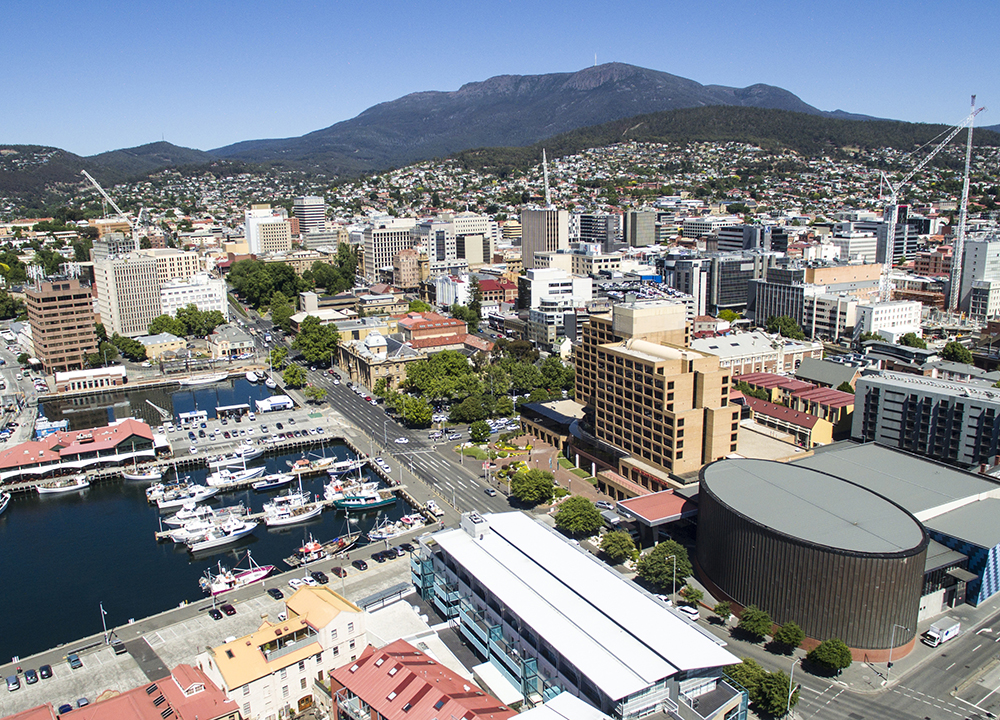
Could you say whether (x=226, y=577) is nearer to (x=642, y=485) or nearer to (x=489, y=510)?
(x=489, y=510)

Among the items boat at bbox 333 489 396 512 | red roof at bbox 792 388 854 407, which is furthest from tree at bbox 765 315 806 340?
boat at bbox 333 489 396 512

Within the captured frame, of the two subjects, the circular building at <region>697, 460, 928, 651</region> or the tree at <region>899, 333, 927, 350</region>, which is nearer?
the circular building at <region>697, 460, 928, 651</region>

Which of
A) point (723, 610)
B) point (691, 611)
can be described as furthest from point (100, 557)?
point (723, 610)

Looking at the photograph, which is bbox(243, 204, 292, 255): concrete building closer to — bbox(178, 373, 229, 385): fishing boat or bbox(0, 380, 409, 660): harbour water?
bbox(178, 373, 229, 385): fishing boat

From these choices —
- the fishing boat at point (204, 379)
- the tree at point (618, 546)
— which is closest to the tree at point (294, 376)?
the fishing boat at point (204, 379)

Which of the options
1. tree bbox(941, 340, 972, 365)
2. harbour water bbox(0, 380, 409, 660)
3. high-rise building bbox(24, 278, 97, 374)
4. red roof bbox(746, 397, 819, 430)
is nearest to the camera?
harbour water bbox(0, 380, 409, 660)

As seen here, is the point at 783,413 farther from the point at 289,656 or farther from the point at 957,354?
the point at 289,656

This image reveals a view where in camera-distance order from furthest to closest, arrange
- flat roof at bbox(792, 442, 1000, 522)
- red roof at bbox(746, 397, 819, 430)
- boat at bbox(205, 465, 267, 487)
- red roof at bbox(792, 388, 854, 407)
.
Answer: red roof at bbox(792, 388, 854, 407), red roof at bbox(746, 397, 819, 430), boat at bbox(205, 465, 267, 487), flat roof at bbox(792, 442, 1000, 522)

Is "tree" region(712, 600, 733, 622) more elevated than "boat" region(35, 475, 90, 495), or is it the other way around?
"tree" region(712, 600, 733, 622)
